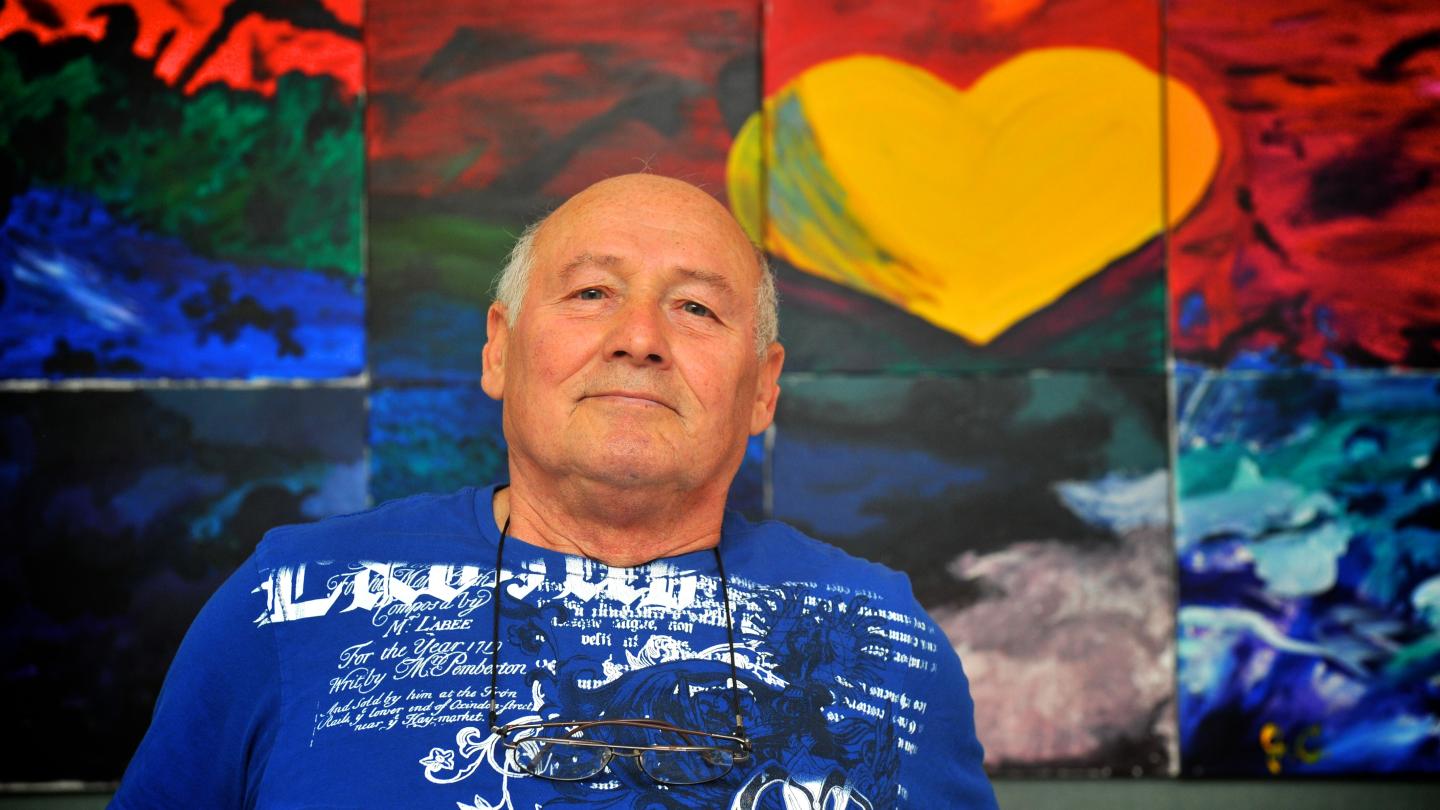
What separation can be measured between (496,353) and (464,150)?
1.02m

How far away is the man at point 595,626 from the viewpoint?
1332mm

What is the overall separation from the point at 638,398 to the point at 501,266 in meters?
1.20

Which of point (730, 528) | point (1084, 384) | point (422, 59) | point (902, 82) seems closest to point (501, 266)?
point (422, 59)

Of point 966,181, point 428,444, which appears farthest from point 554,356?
point 966,181

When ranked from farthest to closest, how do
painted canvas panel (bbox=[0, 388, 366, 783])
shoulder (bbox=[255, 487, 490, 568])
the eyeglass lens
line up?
painted canvas panel (bbox=[0, 388, 366, 783])
shoulder (bbox=[255, 487, 490, 568])
the eyeglass lens

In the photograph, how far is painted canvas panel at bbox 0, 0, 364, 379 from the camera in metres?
2.55

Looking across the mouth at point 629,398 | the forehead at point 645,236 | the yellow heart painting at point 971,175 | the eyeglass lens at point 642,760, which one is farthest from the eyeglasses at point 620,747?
the yellow heart painting at point 971,175

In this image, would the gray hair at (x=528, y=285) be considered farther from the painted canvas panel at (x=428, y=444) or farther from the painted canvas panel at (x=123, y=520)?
the painted canvas panel at (x=123, y=520)

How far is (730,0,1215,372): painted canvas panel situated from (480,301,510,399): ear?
0.97 metres

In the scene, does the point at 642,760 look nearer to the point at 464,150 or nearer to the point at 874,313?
the point at 874,313

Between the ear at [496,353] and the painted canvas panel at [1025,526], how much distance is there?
987 mm

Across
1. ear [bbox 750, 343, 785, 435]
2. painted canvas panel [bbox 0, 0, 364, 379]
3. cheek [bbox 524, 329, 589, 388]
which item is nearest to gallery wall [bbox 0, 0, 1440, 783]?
painted canvas panel [bbox 0, 0, 364, 379]

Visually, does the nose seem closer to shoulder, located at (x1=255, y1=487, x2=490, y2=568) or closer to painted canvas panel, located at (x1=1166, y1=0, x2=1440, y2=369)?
shoulder, located at (x1=255, y1=487, x2=490, y2=568)

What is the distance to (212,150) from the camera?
2561mm
